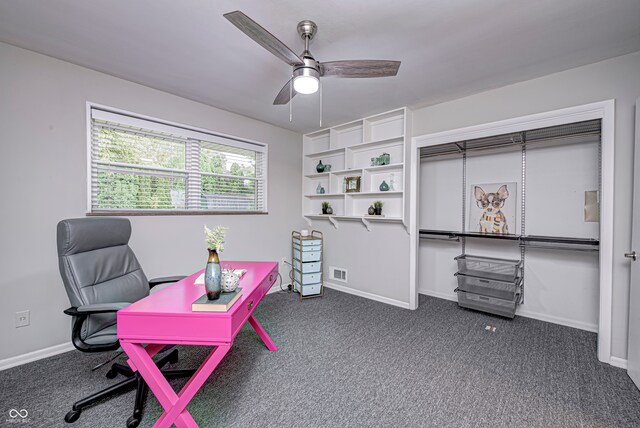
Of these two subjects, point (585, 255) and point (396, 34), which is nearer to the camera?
point (396, 34)

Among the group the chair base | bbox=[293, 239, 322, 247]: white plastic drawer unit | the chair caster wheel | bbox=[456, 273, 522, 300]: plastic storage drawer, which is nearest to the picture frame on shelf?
bbox=[293, 239, 322, 247]: white plastic drawer unit

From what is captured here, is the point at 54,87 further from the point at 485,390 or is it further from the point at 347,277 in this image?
the point at 485,390

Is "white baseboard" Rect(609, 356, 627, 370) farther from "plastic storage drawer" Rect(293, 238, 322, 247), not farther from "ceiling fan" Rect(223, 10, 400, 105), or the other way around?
"plastic storage drawer" Rect(293, 238, 322, 247)

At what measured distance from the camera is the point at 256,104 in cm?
327

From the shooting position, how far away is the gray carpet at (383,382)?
1653 mm

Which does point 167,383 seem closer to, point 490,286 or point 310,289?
point 310,289

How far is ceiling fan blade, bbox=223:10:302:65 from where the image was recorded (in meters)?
1.33

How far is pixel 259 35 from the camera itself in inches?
58.2

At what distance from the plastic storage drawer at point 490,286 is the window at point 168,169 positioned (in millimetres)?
2884

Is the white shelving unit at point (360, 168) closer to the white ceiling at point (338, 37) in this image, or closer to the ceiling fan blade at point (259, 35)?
the white ceiling at point (338, 37)

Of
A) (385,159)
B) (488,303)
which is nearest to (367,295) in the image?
(488,303)

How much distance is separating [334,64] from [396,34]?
1.87 feet

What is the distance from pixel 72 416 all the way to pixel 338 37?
3012mm

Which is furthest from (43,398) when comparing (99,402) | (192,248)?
(192,248)
